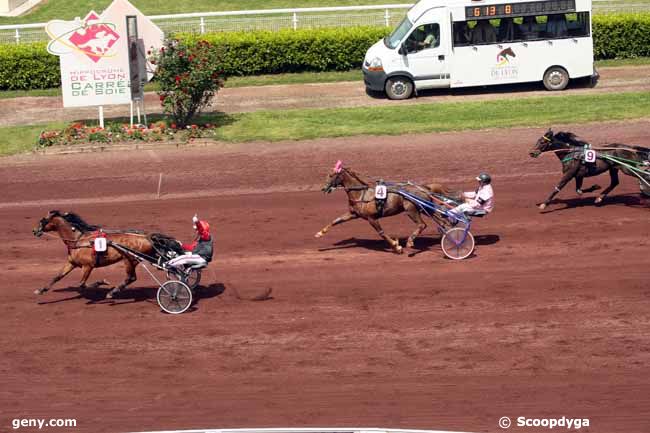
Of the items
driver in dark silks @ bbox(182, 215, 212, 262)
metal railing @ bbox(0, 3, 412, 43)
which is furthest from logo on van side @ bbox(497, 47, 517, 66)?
driver in dark silks @ bbox(182, 215, 212, 262)

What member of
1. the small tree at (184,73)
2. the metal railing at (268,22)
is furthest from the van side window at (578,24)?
the small tree at (184,73)

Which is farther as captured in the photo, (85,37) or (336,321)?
(85,37)

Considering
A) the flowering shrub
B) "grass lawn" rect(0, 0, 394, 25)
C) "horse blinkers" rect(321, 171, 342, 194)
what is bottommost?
"horse blinkers" rect(321, 171, 342, 194)

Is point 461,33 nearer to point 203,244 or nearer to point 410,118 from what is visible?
point 410,118

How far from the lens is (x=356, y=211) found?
15.0 meters

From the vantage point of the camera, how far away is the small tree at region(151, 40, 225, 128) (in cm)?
2319

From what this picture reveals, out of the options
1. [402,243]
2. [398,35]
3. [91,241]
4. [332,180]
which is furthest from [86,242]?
[398,35]

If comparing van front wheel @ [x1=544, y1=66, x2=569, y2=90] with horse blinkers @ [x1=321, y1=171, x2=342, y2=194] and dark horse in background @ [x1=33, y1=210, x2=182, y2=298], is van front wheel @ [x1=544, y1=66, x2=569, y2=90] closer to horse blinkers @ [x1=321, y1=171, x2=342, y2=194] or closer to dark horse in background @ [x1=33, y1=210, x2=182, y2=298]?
horse blinkers @ [x1=321, y1=171, x2=342, y2=194]

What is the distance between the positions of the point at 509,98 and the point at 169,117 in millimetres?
9150

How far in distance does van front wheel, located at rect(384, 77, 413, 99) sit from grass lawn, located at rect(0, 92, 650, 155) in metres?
1.06

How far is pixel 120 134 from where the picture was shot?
76.8ft

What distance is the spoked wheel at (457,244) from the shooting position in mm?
14883

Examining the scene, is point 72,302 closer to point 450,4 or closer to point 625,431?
point 625,431

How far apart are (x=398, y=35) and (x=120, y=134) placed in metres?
8.24
